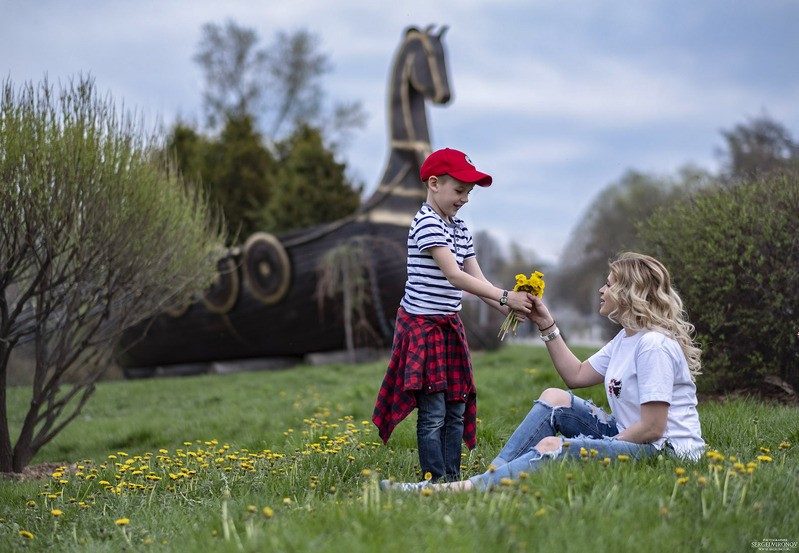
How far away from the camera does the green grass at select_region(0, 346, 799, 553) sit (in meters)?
2.72

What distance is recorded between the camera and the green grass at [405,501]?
2717mm

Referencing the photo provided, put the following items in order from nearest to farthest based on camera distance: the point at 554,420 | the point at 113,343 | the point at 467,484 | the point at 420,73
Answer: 1. the point at 467,484
2. the point at 554,420
3. the point at 113,343
4. the point at 420,73

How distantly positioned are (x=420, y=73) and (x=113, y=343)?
298 inches

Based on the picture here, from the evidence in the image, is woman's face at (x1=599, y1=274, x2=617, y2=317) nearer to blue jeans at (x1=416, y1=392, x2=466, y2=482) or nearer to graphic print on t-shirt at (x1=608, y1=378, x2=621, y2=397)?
graphic print on t-shirt at (x1=608, y1=378, x2=621, y2=397)

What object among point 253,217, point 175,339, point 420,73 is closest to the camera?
point 420,73

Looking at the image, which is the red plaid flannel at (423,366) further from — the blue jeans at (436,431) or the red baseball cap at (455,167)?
the red baseball cap at (455,167)

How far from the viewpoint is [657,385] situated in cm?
351

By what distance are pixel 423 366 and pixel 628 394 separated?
958 millimetres

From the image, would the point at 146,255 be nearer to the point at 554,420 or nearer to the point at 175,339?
the point at 554,420

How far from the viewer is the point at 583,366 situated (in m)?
4.11

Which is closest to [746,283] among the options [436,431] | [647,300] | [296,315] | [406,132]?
[647,300]

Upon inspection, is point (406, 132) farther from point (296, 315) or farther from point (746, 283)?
point (746, 283)

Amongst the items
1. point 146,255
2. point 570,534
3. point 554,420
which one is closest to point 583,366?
point 554,420

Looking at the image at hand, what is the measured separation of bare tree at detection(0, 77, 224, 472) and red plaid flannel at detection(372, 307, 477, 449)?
9.48ft
